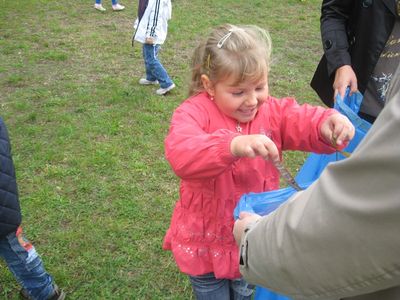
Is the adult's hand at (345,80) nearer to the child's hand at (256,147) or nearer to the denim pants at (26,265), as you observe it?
the child's hand at (256,147)

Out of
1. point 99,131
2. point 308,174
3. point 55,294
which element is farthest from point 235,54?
point 99,131

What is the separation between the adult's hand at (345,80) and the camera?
6.55ft

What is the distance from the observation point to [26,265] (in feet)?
7.21

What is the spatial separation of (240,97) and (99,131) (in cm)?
287

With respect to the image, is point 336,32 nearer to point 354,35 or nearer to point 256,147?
point 354,35

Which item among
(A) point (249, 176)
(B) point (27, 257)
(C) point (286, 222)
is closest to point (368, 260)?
(C) point (286, 222)

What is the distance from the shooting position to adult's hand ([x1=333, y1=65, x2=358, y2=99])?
78.5 inches

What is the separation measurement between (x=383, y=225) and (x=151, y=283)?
2232 mm

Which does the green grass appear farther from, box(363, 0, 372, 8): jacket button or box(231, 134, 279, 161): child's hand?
box(363, 0, 372, 8): jacket button

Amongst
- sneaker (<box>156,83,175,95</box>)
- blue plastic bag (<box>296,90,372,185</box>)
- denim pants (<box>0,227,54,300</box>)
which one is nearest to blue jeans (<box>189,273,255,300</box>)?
blue plastic bag (<box>296,90,372,185</box>)

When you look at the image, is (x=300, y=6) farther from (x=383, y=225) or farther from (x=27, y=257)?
(x=383, y=225)

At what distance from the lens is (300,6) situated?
8461mm

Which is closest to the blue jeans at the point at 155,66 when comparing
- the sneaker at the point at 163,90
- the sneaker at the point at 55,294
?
the sneaker at the point at 163,90

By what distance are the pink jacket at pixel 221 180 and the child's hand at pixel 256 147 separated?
25 centimetres
